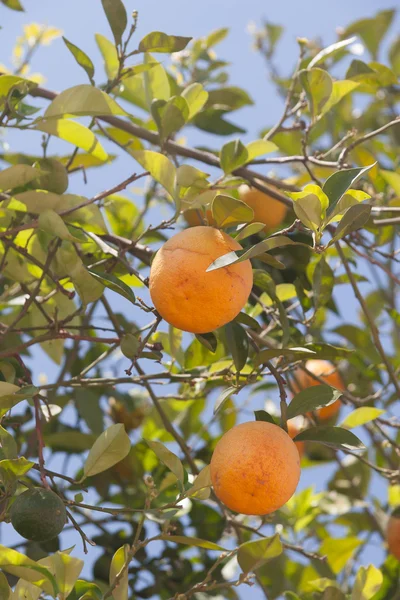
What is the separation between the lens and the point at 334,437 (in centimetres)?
116

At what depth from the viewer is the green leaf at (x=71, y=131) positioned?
4.25 feet

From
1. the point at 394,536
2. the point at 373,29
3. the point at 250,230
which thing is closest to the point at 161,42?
the point at 250,230

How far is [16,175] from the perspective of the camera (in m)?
1.31

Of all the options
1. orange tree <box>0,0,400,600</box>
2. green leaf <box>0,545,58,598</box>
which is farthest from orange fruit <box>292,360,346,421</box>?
green leaf <box>0,545,58,598</box>

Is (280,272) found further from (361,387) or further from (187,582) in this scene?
(187,582)

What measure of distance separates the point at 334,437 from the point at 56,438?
983 mm

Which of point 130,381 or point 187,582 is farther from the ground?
point 130,381

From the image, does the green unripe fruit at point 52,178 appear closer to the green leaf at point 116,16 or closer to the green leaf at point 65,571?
the green leaf at point 116,16

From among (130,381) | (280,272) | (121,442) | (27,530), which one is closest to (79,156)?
(280,272)

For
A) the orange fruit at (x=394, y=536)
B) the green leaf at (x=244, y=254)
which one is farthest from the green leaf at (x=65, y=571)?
the orange fruit at (x=394, y=536)

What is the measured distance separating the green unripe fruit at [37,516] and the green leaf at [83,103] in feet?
1.91

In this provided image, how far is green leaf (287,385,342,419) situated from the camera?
1147mm

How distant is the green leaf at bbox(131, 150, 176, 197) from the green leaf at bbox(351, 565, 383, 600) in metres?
0.73

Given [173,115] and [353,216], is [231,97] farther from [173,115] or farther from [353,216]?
[353,216]
